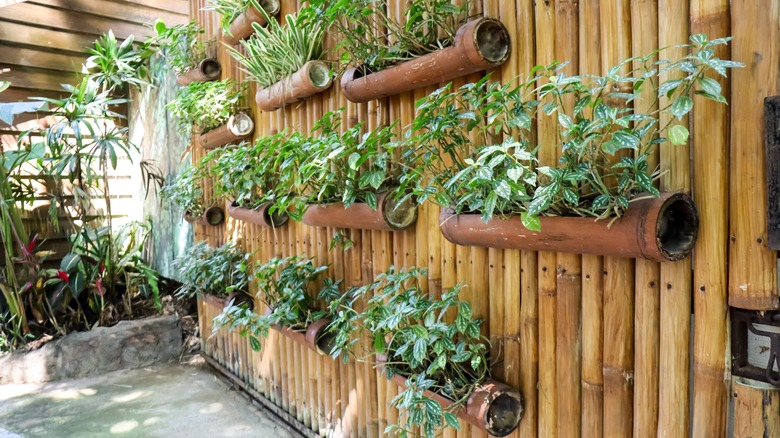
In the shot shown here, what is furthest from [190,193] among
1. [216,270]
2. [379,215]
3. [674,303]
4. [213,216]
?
[674,303]

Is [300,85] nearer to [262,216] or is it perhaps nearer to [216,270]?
[262,216]

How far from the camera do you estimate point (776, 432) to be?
45.1 inches

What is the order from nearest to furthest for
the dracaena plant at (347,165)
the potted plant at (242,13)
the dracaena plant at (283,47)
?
the dracaena plant at (347,165) < the dracaena plant at (283,47) < the potted plant at (242,13)

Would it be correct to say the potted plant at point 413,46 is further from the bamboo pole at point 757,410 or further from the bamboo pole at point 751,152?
the bamboo pole at point 757,410

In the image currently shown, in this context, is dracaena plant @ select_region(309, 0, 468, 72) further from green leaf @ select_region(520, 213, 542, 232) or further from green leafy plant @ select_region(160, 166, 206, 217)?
green leafy plant @ select_region(160, 166, 206, 217)

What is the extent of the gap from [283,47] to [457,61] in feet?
3.84

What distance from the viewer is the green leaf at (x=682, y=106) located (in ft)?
3.47

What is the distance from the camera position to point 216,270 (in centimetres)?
337

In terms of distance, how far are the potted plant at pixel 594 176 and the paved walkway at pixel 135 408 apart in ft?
7.13

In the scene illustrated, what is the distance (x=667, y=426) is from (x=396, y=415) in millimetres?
1161

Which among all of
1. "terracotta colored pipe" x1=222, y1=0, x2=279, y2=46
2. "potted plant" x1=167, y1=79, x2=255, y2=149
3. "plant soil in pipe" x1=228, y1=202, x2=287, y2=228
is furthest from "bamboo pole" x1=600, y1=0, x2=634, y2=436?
"potted plant" x1=167, y1=79, x2=255, y2=149

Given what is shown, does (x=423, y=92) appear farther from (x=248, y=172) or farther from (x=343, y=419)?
(x=343, y=419)

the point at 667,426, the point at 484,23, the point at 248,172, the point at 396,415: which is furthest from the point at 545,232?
the point at 248,172

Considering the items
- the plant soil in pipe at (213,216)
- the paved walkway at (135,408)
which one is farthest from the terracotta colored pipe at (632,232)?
the plant soil in pipe at (213,216)
